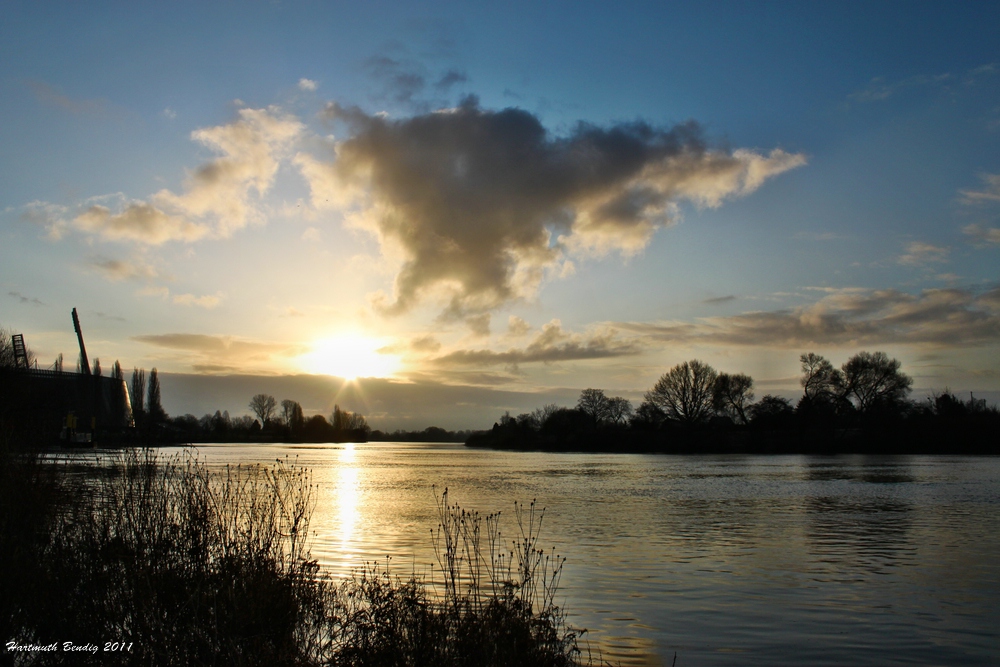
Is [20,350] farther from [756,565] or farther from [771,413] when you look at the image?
[771,413]

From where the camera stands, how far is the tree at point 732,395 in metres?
124

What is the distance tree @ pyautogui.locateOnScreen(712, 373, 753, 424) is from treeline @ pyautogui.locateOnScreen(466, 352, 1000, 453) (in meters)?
0.17

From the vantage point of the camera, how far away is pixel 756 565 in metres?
15.2

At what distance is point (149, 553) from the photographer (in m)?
8.99

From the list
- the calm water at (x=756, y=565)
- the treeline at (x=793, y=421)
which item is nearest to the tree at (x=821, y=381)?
the treeline at (x=793, y=421)

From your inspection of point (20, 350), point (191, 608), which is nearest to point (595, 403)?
point (20, 350)

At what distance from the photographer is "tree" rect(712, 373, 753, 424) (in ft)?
405

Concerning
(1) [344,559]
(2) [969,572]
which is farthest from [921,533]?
(1) [344,559]

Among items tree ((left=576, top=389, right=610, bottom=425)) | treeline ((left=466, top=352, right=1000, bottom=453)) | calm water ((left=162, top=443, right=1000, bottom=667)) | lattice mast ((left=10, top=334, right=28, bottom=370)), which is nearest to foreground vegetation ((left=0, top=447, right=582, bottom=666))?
calm water ((left=162, top=443, right=1000, bottom=667))

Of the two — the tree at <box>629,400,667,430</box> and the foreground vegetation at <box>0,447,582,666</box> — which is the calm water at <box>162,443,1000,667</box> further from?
the tree at <box>629,400,667,430</box>

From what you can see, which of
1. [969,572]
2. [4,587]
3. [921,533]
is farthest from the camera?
[921,533]

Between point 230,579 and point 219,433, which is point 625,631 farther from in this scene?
point 219,433

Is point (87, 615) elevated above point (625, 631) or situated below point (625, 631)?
above

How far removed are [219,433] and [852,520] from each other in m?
187
